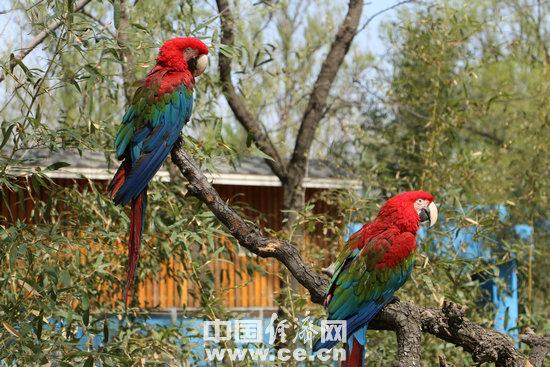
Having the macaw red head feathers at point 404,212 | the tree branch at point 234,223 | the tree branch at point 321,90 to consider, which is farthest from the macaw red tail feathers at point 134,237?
the tree branch at point 321,90

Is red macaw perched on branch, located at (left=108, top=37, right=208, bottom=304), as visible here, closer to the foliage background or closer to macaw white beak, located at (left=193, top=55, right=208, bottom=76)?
macaw white beak, located at (left=193, top=55, right=208, bottom=76)

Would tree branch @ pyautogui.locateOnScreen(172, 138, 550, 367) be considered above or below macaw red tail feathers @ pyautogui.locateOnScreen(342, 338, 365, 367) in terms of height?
above

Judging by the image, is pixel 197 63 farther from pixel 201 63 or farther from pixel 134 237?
pixel 134 237

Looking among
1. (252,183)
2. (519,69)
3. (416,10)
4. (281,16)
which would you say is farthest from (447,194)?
(281,16)

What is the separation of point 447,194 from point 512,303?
1.79m

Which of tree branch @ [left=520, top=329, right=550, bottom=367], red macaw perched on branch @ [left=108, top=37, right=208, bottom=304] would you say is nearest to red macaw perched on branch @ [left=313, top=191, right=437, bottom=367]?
tree branch @ [left=520, top=329, right=550, bottom=367]

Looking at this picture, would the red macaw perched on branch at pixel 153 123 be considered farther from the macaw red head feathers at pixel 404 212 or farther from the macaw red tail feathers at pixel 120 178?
the macaw red head feathers at pixel 404 212

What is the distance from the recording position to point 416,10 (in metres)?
5.50

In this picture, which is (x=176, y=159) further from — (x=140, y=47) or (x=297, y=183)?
(x=297, y=183)

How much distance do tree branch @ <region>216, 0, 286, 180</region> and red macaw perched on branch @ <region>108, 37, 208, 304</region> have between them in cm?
218

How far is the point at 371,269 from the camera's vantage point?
2.53m

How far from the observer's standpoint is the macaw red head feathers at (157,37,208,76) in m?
2.39

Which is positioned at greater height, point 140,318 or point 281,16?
point 281,16

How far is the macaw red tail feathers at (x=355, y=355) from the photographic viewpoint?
2449 millimetres
